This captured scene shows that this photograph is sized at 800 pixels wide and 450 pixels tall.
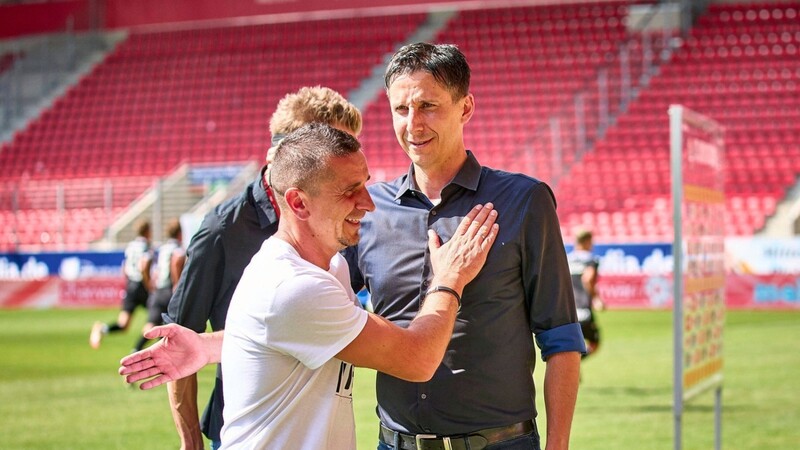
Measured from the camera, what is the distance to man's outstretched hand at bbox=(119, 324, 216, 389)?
3168mm

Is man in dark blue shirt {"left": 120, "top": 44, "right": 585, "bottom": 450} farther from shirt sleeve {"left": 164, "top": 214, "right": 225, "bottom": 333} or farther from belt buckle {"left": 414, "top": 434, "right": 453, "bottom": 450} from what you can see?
shirt sleeve {"left": 164, "top": 214, "right": 225, "bottom": 333}

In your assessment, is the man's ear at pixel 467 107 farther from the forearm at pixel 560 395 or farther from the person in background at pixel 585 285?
the person in background at pixel 585 285

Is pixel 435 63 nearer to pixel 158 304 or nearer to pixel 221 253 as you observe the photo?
pixel 221 253

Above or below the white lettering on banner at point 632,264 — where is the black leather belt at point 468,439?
above

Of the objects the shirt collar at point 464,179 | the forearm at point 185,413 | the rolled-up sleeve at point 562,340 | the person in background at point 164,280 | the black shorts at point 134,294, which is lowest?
the black shorts at point 134,294

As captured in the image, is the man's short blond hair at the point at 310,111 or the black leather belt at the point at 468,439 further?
the man's short blond hair at the point at 310,111

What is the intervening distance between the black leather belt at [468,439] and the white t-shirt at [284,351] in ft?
1.55

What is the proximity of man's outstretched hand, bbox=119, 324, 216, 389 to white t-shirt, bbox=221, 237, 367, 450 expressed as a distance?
1.24ft

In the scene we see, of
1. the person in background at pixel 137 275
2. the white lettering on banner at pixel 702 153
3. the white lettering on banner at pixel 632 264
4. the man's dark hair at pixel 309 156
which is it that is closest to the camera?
the man's dark hair at pixel 309 156

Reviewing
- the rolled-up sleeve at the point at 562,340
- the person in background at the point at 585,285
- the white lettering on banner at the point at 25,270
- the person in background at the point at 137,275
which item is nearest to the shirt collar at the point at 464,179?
the rolled-up sleeve at the point at 562,340

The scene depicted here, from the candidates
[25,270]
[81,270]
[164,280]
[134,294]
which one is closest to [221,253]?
[164,280]

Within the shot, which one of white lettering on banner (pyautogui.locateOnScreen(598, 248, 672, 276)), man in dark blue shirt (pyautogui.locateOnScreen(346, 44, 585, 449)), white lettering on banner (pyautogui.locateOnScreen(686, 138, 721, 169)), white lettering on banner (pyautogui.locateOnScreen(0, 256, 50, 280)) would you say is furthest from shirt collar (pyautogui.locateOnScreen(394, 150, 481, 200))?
white lettering on banner (pyautogui.locateOnScreen(0, 256, 50, 280))

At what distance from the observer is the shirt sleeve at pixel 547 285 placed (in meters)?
3.26

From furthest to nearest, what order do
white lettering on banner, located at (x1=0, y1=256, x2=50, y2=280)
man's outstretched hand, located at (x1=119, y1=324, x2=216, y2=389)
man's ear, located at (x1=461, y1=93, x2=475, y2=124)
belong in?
white lettering on banner, located at (x1=0, y1=256, x2=50, y2=280), man's ear, located at (x1=461, y1=93, x2=475, y2=124), man's outstretched hand, located at (x1=119, y1=324, x2=216, y2=389)
